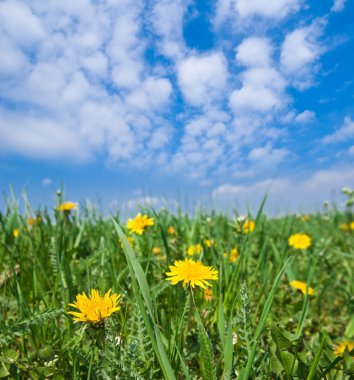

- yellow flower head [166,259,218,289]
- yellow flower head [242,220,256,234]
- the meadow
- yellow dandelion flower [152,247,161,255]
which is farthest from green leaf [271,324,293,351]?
yellow dandelion flower [152,247,161,255]

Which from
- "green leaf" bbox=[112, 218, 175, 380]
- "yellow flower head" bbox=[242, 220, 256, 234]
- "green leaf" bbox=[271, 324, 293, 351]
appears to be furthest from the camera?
"yellow flower head" bbox=[242, 220, 256, 234]

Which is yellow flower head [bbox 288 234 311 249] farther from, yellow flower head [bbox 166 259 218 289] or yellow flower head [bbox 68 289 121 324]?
yellow flower head [bbox 68 289 121 324]

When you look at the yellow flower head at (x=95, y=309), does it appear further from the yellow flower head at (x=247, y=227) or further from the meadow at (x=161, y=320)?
the yellow flower head at (x=247, y=227)

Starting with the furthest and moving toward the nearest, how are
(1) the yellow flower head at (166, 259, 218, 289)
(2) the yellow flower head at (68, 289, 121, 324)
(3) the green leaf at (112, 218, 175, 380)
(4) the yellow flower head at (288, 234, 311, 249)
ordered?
(4) the yellow flower head at (288, 234, 311, 249), (1) the yellow flower head at (166, 259, 218, 289), (2) the yellow flower head at (68, 289, 121, 324), (3) the green leaf at (112, 218, 175, 380)

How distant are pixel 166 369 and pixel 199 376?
54 centimetres

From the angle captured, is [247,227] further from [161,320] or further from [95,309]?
[95,309]

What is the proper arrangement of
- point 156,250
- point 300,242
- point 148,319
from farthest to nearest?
point 300,242
point 156,250
point 148,319

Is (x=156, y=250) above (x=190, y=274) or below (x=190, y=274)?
above

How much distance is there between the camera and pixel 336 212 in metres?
6.27

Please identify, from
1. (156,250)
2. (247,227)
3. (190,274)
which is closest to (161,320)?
(190,274)

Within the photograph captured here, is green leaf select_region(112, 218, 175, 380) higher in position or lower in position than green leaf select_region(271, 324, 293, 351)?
higher

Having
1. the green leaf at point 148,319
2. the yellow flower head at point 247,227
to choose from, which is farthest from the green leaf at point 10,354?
the yellow flower head at point 247,227

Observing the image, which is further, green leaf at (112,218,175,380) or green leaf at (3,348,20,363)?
green leaf at (3,348,20,363)

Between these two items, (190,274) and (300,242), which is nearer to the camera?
(190,274)
